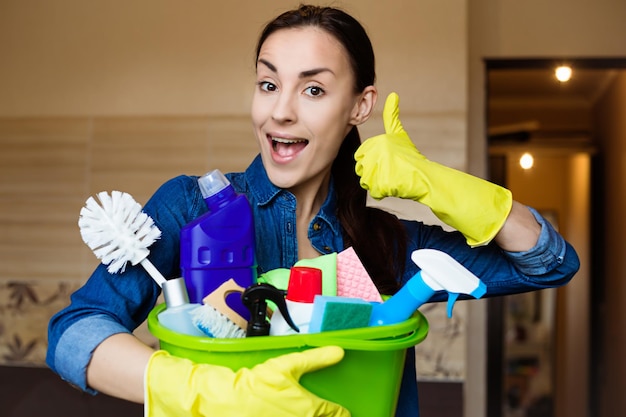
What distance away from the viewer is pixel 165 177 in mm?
2352

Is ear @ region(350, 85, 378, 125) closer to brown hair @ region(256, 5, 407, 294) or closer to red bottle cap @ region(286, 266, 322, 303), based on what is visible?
brown hair @ region(256, 5, 407, 294)

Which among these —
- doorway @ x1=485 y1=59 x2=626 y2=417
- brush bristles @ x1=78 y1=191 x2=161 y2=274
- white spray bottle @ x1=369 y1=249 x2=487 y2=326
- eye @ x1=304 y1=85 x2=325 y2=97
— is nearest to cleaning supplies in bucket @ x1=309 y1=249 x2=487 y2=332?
white spray bottle @ x1=369 y1=249 x2=487 y2=326

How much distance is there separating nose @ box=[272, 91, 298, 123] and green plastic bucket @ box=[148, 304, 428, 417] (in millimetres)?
303

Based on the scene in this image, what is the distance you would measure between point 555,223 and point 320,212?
453 centimetres

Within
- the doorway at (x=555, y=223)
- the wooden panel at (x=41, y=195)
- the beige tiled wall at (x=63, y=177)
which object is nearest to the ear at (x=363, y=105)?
the beige tiled wall at (x=63, y=177)

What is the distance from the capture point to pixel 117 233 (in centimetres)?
73

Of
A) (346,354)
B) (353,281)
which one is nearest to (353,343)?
(346,354)

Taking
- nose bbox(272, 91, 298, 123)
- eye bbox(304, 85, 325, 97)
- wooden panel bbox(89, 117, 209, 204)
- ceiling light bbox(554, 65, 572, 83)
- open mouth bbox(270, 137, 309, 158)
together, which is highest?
ceiling light bbox(554, 65, 572, 83)

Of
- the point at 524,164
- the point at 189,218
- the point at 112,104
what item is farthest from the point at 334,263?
the point at 524,164

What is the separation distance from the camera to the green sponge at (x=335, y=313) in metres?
0.63

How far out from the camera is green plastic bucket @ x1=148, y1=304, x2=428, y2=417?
61 cm

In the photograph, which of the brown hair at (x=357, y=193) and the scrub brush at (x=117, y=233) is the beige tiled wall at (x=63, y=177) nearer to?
the brown hair at (x=357, y=193)

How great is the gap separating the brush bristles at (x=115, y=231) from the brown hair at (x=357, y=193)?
329mm

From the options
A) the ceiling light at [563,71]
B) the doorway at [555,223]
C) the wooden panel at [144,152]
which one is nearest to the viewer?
the wooden panel at [144,152]
